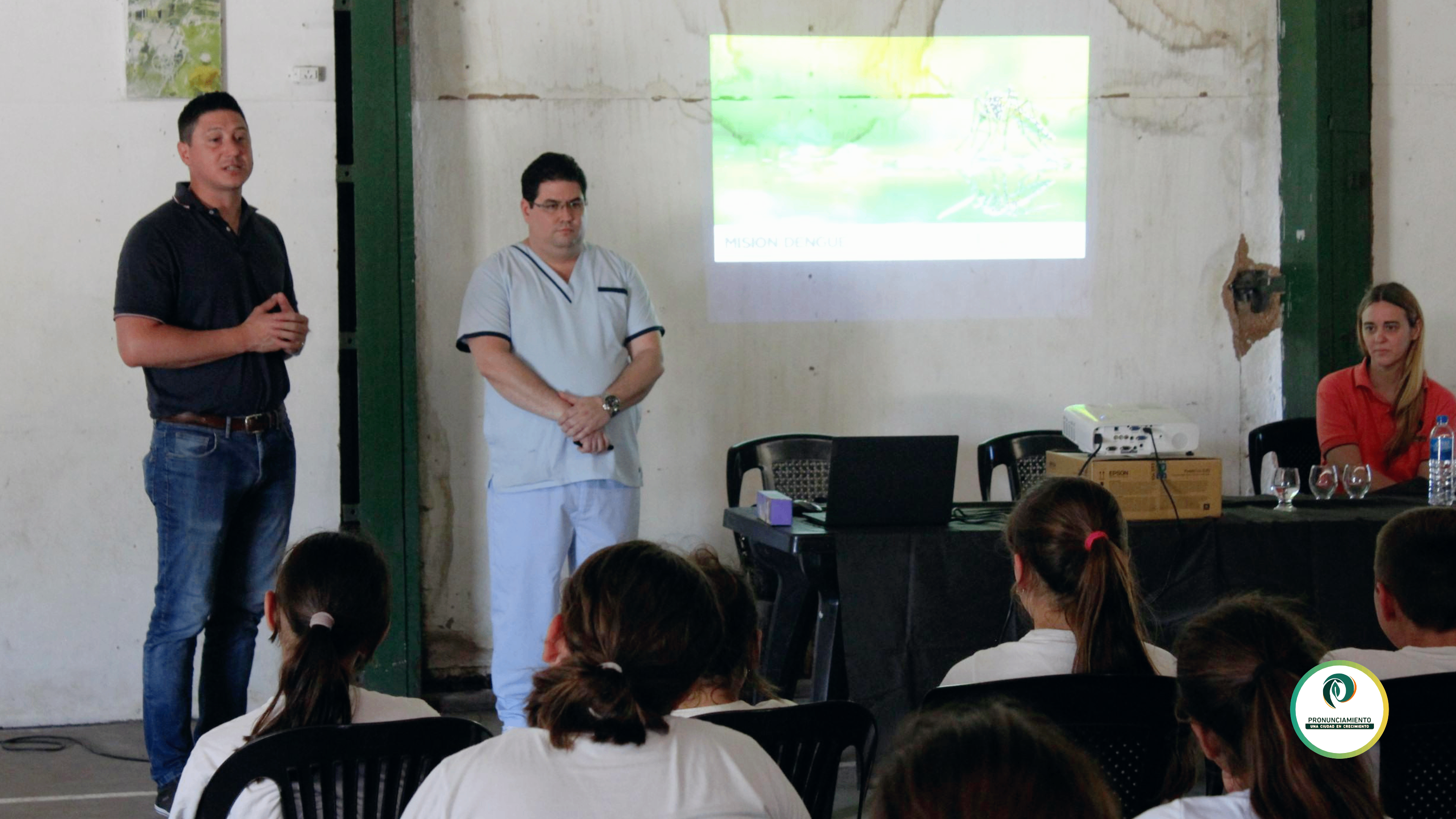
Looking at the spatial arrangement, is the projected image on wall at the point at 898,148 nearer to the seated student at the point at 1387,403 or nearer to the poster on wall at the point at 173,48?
the seated student at the point at 1387,403

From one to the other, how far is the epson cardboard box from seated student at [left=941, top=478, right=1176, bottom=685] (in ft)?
3.10

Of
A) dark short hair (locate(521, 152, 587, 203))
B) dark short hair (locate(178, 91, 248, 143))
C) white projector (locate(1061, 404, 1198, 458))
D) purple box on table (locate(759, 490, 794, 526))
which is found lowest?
purple box on table (locate(759, 490, 794, 526))

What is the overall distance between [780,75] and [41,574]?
2.99m

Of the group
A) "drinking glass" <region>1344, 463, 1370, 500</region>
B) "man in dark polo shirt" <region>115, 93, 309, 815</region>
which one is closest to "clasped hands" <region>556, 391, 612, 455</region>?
"man in dark polo shirt" <region>115, 93, 309, 815</region>

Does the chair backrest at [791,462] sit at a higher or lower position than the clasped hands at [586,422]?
lower

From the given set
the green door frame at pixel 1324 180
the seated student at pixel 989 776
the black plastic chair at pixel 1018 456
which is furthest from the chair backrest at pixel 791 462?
the seated student at pixel 989 776

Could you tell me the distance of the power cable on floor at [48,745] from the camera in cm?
362

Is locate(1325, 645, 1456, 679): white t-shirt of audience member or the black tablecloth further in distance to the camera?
the black tablecloth

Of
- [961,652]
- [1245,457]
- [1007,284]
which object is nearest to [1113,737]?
[961,652]

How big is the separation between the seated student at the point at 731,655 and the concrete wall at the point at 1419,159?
12.4 ft

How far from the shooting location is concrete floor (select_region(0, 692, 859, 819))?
3.11 metres

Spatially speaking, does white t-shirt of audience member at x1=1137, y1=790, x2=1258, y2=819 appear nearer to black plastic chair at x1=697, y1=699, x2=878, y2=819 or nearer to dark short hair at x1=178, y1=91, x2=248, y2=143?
black plastic chair at x1=697, y1=699, x2=878, y2=819

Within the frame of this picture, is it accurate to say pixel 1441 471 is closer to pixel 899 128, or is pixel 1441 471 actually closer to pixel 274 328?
pixel 899 128

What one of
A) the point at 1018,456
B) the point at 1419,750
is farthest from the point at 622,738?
the point at 1018,456
